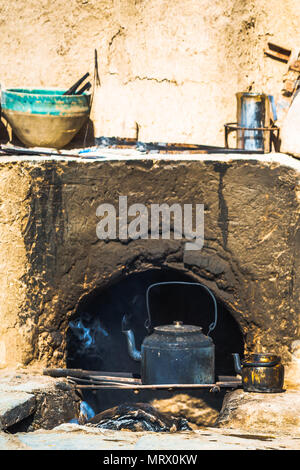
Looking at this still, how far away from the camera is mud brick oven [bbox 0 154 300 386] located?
412cm

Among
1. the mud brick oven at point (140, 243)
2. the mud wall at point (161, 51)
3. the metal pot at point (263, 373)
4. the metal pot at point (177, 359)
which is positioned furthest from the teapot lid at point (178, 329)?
the mud wall at point (161, 51)

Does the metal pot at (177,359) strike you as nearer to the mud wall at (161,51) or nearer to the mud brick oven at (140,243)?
the mud brick oven at (140,243)

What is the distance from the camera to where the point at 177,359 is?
410 centimetres

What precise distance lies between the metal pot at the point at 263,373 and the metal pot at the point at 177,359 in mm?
259

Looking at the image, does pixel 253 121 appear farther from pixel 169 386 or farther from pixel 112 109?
pixel 169 386

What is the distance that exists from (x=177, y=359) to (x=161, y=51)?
199cm

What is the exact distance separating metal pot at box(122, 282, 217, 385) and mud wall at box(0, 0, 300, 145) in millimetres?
1360

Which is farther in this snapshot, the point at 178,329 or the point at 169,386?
the point at 178,329

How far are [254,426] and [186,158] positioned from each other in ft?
5.00

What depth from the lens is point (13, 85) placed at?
5086 mm

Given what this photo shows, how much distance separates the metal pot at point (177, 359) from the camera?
13.5ft

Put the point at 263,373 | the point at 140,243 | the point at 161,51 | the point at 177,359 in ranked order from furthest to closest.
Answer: the point at 161,51
the point at 140,243
the point at 177,359
the point at 263,373

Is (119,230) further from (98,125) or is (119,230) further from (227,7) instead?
(227,7)

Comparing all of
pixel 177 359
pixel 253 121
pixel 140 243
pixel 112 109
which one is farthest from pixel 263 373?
pixel 112 109
